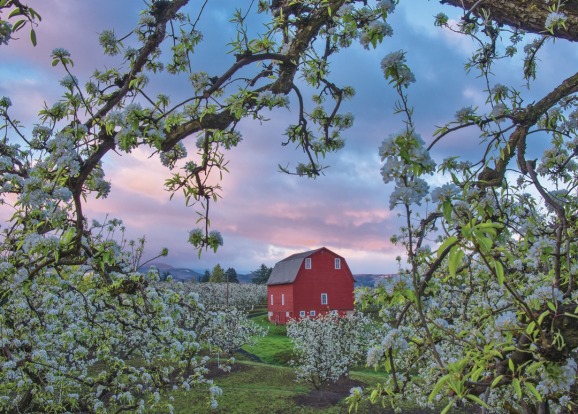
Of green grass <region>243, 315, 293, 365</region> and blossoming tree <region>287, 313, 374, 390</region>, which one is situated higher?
blossoming tree <region>287, 313, 374, 390</region>

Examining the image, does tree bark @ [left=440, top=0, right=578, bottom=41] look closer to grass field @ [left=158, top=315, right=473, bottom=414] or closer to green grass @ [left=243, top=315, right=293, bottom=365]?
grass field @ [left=158, top=315, right=473, bottom=414]

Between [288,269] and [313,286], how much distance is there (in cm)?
295

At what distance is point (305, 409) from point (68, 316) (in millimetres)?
7714

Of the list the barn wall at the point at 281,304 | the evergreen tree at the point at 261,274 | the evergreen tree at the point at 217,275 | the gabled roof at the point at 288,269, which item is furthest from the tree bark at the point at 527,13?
the evergreen tree at the point at 261,274

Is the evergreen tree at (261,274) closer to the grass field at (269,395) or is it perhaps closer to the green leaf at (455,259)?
the grass field at (269,395)

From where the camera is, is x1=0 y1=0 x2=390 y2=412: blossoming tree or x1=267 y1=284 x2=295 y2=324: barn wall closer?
x1=0 y1=0 x2=390 y2=412: blossoming tree

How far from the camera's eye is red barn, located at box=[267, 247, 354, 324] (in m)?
40.1

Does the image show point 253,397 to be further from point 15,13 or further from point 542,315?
point 15,13

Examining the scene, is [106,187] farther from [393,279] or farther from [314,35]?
[393,279]

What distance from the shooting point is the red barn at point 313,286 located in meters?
40.1

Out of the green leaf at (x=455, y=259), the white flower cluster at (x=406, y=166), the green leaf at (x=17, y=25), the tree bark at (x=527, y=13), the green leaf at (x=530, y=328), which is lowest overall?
the green leaf at (x=530, y=328)

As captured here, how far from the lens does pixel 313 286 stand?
40.8 meters

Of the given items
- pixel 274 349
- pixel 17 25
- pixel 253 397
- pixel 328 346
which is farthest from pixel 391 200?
pixel 274 349

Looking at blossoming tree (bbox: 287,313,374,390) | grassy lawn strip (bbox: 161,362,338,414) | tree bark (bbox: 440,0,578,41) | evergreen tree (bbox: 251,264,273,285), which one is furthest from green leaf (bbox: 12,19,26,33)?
evergreen tree (bbox: 251,264,273,285)
